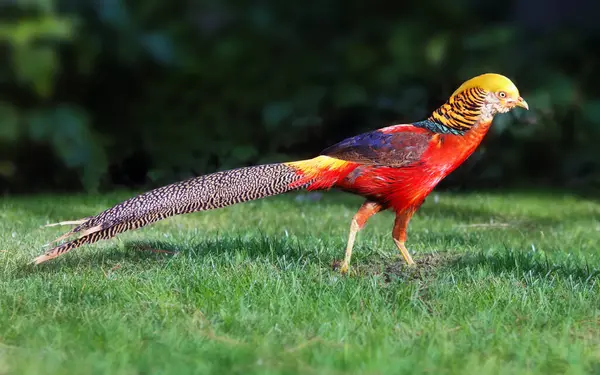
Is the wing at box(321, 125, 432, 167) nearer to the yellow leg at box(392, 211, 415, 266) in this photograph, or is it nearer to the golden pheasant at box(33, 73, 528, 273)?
the golden pheasant at box(33, 73, 528, 273)

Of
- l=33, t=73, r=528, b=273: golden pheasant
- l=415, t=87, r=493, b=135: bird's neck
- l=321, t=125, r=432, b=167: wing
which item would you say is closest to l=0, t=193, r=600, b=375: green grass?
l=33, t=73, r=528, b=273: golden pheasant

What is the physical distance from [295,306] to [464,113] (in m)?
1.47

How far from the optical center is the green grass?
3.27 meters

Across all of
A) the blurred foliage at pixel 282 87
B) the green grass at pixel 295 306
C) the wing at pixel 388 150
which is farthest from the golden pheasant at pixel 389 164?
the blurred foliage at pixel 282 87

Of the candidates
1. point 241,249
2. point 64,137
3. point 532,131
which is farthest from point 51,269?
point 532,131

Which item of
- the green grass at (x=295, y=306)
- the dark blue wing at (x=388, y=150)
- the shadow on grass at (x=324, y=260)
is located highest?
the dark blue wing at (x=388, y=150)

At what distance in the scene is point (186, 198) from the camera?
14.9 ft

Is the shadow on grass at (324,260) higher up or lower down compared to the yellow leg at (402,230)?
lower down

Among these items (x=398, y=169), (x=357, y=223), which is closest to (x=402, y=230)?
(x=357, y=223)

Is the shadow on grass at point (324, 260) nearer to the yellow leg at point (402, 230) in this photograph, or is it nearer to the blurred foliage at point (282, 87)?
the yellow leg at point (402, 230)

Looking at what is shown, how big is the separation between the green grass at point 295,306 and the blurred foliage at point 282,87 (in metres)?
2.45

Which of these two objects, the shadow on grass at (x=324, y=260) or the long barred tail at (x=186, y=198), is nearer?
the long barred tail at (x=186, y=198)

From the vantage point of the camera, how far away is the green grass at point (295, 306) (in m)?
3.27

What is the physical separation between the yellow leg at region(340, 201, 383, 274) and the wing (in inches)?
11.2
